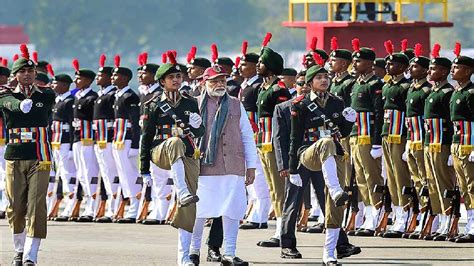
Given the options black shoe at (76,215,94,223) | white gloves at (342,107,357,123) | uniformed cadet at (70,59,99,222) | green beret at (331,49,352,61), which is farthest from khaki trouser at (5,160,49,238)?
black shoe at (76,215,94,223)

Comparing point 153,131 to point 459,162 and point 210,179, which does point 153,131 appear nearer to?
point 210,179

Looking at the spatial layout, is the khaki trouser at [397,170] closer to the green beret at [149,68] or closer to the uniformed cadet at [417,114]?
the uniformed cadet at [417,114]

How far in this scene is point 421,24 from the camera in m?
30.1

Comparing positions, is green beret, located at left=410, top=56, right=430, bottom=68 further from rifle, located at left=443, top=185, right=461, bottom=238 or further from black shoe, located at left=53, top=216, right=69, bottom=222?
black shoe, located at left=53, top=216, right=69, bottom=222

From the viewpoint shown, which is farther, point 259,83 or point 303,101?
point 259,83

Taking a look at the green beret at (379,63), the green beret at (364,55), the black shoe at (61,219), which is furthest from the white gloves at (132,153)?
the green beret at (364,55)

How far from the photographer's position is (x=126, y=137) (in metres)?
24.0

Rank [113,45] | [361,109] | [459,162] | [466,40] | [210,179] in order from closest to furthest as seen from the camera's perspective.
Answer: [210,179]
[459,162]
[361,109]
[466,40]
[113,45]

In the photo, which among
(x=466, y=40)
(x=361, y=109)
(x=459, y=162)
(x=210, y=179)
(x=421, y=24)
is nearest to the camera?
(x=210, y=179)

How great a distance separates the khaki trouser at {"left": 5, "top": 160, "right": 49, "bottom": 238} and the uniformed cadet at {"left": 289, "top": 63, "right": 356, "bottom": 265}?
2274 mm

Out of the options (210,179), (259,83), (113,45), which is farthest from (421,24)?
(113,45)

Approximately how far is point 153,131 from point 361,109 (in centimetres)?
429

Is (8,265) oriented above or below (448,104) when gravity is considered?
below

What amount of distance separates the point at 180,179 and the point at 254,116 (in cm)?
509
